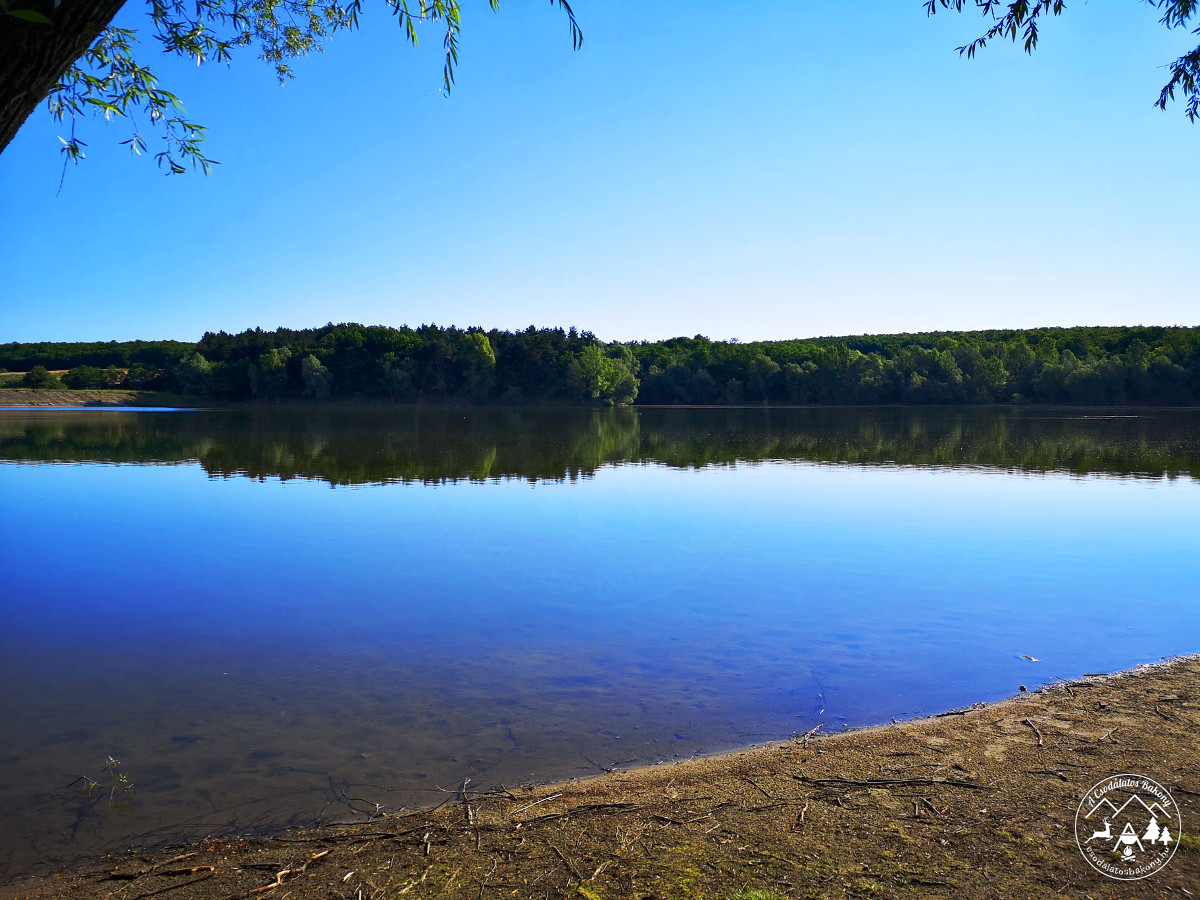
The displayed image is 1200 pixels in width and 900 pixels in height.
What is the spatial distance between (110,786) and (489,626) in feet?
13.3

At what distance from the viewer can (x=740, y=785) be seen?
465 centimetres

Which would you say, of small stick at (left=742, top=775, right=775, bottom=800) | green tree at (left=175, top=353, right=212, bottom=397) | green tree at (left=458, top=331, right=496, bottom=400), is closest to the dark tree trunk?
small stick at (left=742, top=775, right=775, bottom=800)

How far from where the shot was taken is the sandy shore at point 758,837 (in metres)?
3.54

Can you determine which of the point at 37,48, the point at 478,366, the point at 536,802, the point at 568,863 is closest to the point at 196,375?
the point at 478,366

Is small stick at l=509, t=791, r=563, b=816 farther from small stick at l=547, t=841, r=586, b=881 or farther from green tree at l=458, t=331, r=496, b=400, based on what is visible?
green tree at l=458, t=331, r=496, b=400

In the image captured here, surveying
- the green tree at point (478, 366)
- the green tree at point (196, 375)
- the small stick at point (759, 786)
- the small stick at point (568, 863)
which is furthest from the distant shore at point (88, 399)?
the small stick at point (568, 863)

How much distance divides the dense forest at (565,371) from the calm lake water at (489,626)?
84966 millimetres

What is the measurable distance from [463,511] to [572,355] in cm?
9570

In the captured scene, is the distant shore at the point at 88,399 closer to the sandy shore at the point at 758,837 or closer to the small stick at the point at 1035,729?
the sandy shore at the point at 758,837

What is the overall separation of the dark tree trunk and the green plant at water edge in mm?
3850

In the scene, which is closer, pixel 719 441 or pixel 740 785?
pixel 740 785

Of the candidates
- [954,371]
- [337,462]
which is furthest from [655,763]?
[954,371]

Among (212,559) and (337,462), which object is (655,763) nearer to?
(212,559)

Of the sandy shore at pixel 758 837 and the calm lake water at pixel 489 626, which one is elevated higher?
the sandy shore at pixel 758 837
